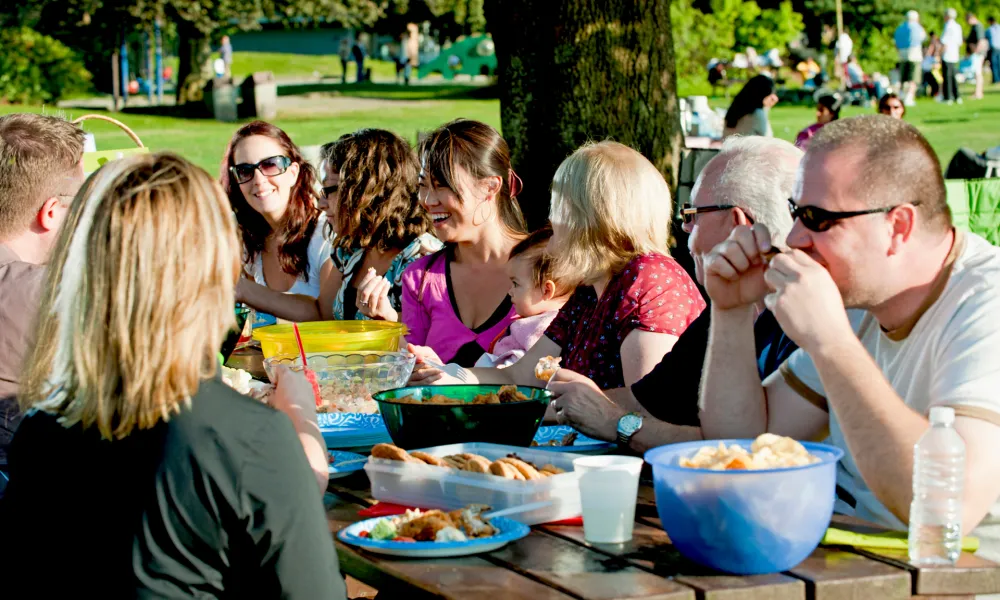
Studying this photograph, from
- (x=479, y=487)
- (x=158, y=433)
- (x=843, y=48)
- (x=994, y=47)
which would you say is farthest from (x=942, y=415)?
(x=994, y=47)

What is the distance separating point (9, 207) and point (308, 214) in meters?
2.56

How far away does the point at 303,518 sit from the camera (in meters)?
1.95

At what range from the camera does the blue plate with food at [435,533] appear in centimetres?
210

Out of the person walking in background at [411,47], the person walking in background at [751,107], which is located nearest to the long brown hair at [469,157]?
the person walking in background at [751,107]

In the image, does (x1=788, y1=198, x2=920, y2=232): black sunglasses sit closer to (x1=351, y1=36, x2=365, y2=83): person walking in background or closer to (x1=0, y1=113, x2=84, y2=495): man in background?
(x1=0, y1=113, x2=84, y2=495): man in background

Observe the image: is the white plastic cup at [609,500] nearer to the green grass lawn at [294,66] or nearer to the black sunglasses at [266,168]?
the black sunglasses at [266,168]

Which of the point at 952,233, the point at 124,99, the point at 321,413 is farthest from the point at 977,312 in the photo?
the point at 124,99


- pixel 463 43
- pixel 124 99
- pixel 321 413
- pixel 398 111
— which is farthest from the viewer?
pixel 463 43

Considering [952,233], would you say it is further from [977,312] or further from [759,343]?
[759,343]

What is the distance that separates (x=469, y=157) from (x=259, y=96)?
2535 cm

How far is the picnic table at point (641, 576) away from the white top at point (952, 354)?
0.30 metres

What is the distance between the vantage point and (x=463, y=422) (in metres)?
2.82

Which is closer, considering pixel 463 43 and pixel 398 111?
pixel 398 111

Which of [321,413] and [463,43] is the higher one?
[463,43]
